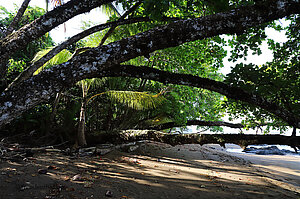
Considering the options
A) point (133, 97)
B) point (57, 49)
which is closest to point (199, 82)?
point (57, 49)

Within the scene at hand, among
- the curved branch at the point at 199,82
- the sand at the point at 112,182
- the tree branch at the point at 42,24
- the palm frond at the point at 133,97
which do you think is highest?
the tree branch at the point at 42,24

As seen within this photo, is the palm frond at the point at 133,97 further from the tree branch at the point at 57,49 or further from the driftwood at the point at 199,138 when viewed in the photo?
the tree branch at the point at 57,49

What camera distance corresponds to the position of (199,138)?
244 inches

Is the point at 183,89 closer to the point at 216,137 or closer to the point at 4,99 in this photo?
the point at 216,137

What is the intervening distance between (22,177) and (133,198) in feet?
6.77

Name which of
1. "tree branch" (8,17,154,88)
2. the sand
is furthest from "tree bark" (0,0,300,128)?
the sand

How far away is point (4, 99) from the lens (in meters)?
1.87

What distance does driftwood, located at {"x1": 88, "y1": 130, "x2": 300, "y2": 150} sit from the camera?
4.90m

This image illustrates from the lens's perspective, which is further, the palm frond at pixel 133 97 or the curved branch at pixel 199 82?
the palm frond at pixel 133 97

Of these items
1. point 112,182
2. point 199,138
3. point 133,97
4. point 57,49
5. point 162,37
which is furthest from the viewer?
point 133,97

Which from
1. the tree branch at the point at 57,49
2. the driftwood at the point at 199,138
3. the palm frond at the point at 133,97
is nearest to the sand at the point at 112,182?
the driftwood at the point at 199,138

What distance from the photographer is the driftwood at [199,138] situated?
490 cm

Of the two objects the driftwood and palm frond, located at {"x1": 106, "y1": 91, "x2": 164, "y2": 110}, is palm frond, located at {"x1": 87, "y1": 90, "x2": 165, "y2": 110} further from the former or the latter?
the driftwood

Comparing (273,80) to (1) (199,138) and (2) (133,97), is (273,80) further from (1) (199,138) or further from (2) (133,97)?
(2) (133,97)
